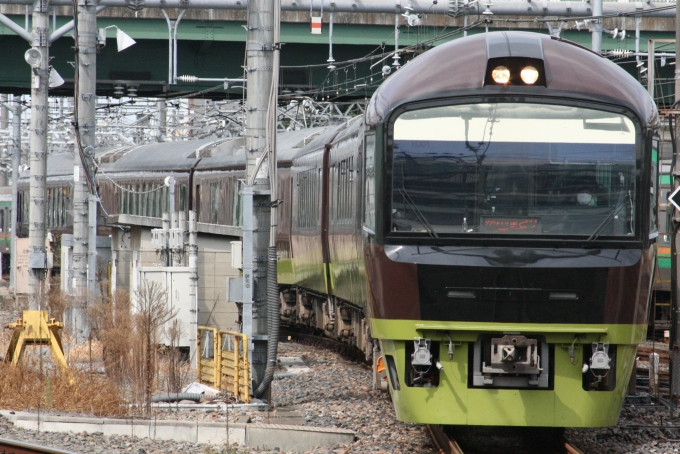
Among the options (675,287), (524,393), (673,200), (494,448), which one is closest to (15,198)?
(675,287)

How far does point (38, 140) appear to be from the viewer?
765 inches

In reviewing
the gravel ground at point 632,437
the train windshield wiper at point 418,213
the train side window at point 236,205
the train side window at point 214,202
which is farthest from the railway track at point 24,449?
the train side window at point 214,202

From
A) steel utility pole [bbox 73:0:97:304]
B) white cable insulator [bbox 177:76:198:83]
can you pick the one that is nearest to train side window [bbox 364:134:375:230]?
steel utility pole [bbox 73:0:97:304]

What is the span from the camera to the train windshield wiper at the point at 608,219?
840 cm

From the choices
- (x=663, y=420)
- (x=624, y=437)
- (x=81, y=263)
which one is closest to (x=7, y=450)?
(x=624, y=437)

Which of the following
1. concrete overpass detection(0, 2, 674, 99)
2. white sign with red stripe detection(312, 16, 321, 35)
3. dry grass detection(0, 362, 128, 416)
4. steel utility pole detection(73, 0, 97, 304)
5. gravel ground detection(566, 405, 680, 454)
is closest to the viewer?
gravel ground detection(566, 405, 680, 454)

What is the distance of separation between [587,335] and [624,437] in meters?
1.97

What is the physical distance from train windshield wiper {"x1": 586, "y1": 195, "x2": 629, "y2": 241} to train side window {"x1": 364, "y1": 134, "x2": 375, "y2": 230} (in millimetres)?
1660

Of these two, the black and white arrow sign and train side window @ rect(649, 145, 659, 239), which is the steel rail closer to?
train side window @ rect(649, 145, 659, 239)

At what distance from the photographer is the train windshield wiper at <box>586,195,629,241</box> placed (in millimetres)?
8398

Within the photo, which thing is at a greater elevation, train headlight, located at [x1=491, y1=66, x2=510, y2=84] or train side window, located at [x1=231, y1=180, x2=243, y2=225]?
train headlight, located at [x1=491, y1=66, x2=510, y2=84]

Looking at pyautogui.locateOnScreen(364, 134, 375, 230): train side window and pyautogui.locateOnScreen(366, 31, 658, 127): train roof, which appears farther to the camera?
pyautogui.locateOnScreen(364, 134, 375, 230): train side window

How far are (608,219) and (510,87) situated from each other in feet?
4.01

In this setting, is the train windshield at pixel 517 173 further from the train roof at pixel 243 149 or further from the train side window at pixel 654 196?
the train roof at pixel 243 149
